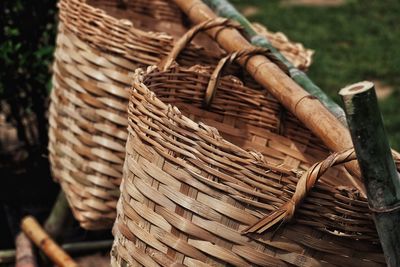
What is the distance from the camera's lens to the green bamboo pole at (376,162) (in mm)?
1308

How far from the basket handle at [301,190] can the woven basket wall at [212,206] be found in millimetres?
17

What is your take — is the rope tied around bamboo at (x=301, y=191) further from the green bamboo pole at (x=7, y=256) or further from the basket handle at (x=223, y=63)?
the green bamboo pole at (x=7, y=256)

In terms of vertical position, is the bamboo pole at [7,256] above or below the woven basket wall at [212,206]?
below

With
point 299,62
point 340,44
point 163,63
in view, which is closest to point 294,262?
point 163,63

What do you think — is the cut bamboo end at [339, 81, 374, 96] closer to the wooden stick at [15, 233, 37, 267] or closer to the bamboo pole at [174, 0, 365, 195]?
the bamboo pole at [174, 0, 365, 195]

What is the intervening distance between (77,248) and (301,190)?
1.78 m

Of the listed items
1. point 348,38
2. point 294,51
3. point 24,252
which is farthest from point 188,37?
point 348,38

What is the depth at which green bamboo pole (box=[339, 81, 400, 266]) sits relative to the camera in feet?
4.29

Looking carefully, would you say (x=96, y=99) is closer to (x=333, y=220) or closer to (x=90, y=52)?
(x=90, y=52)

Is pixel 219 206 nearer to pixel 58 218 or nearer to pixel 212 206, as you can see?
pixel 212 206

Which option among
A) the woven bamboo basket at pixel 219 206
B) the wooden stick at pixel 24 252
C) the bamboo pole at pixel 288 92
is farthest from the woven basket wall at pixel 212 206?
the wooden stick at pixel 24 252

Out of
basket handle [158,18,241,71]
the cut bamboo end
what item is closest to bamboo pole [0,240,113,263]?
basket handle [158,18,241,71]

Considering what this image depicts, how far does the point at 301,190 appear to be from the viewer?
1494mm

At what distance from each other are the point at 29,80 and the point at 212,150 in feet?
6.19
